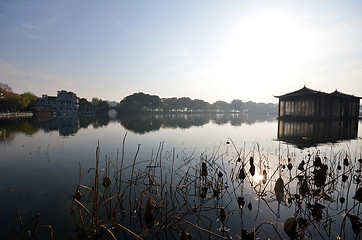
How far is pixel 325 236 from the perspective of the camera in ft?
15.4

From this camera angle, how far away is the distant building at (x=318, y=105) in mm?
41781

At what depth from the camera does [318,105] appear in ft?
137

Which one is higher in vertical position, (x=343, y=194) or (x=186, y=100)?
(x=186, y=100)

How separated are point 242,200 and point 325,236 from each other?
8.27 ft

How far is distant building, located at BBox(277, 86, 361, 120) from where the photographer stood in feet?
137

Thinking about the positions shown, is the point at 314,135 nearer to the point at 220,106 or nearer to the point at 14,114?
the point at 14,114

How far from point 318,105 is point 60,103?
101834mm

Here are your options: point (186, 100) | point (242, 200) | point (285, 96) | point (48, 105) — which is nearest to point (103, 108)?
point (48, 105)

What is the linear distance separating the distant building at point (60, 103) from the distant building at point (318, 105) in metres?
91.6

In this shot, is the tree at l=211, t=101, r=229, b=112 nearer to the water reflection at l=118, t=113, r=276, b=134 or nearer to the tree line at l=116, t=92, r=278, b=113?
the tree line at l=116, t=92, r=278, b=113

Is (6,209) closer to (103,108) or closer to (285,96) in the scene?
(285,96)

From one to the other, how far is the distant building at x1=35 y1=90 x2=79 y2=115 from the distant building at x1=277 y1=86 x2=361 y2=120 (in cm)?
9164

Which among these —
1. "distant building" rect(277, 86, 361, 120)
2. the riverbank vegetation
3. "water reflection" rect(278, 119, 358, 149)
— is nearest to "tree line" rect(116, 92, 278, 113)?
"distant building" rect(277, 86, 361, 120)

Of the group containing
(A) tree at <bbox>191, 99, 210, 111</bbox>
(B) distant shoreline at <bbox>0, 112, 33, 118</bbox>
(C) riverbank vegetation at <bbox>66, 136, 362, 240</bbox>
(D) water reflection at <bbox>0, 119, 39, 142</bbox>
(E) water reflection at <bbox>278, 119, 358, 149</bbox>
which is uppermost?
(A) tree at <bbox>191, 99, 210, 111</bbox>
